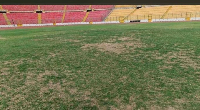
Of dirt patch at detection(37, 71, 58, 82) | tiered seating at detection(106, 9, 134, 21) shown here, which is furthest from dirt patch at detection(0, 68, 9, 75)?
tiered seating at detection(106, 9, 134, 21)

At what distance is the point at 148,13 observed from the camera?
43562 millimetres

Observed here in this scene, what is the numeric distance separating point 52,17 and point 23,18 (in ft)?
22.3

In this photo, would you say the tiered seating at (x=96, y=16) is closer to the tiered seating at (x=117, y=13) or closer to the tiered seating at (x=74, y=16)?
the tiered seating at (x=117, y=13)

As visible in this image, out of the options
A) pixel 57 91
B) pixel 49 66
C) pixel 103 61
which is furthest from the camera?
pixel 103 61

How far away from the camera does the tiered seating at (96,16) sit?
46153mm

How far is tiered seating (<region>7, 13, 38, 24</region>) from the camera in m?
42.2

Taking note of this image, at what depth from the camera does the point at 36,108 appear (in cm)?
461

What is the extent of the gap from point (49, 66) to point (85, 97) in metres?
3.62

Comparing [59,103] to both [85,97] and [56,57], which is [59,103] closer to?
[85,97]

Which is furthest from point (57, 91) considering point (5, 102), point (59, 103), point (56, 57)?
point (56, 57)

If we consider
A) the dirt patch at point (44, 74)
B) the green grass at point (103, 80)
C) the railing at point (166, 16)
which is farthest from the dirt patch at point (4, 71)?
the railing at point (166, 16)

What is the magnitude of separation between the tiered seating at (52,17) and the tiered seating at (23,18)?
204cm

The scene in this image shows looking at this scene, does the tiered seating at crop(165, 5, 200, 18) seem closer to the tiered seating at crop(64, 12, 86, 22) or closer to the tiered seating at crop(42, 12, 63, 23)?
the tiered seating at crop(64, 12, 86, 22)

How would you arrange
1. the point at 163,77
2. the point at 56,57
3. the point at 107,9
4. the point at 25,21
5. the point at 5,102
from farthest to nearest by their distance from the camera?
the point at 107,9 → the point at 25,21 → the point at 56,57 → the point at 163,77 → the point at 5,102
